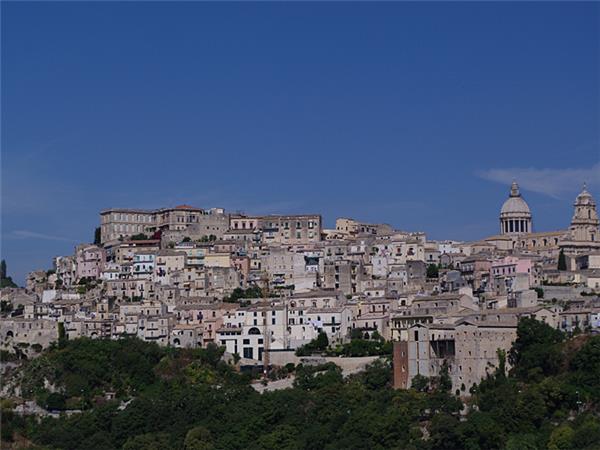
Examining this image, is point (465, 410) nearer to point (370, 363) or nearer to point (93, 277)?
point (370, 363)

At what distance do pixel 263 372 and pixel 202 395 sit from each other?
4504 millimetres

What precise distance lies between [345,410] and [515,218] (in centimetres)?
2865

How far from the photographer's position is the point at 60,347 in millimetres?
53938

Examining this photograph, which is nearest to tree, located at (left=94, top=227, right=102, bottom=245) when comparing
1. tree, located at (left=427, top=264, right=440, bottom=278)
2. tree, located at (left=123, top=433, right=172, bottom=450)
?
tree, located at (left=427, top=264, right=440, bottom=278)

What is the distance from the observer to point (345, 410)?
44.6 meters

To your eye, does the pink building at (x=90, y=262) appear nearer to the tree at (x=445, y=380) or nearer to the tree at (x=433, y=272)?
the tree at (x=433, y=272)

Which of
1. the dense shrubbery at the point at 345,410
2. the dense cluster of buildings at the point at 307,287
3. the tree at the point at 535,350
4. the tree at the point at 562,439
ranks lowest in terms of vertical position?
the tree at the point at 562,439

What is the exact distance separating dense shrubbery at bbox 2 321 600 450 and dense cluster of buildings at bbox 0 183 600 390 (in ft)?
4.58

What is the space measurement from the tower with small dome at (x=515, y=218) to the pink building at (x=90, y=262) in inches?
715

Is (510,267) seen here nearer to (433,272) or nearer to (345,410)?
(433,272)

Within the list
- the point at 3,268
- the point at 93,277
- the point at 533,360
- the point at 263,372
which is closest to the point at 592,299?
the point at 533,360

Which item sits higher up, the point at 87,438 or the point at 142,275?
the point at 142,275

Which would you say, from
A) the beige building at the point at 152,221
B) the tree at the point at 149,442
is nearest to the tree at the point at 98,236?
the beige building at the point at 152,221

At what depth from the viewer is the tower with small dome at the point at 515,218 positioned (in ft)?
233
